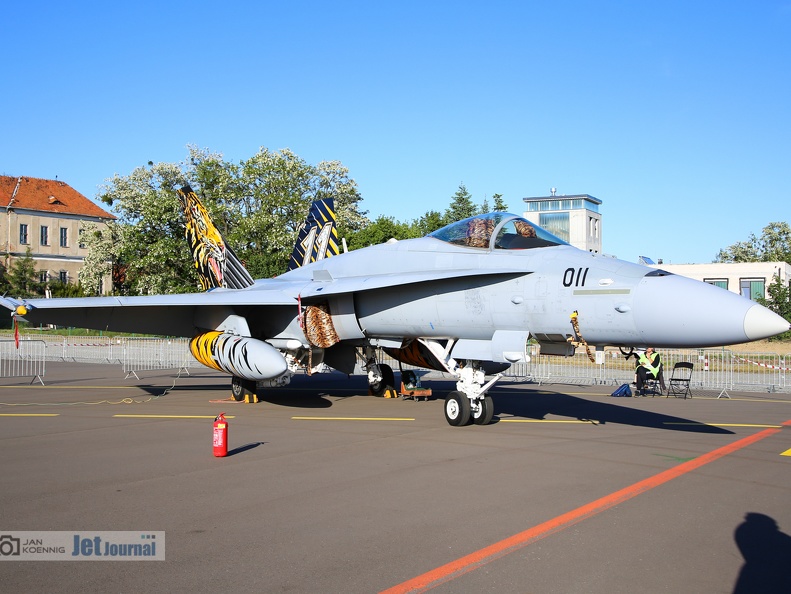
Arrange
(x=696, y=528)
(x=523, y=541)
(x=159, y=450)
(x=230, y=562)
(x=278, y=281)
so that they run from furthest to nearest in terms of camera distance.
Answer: (x=278, y=281) → (x=159, y=450) → (x=696, y=528) → (x=523, y=541) → (x=230, y=562)

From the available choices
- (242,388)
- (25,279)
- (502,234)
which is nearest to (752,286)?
(242,388)

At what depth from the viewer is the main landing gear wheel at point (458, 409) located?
10.7 m

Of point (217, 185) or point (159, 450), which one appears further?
point (217, 185)

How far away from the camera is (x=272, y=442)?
9578 millimetres

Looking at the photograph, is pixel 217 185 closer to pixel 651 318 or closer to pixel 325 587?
pixel 651 318

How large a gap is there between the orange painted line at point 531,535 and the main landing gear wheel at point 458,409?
132 inches

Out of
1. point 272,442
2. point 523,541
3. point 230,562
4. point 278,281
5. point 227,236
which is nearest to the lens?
point 230,562

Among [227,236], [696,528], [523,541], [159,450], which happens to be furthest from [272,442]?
[227,236]

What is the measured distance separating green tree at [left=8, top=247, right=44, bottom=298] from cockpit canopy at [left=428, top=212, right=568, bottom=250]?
57.5 m

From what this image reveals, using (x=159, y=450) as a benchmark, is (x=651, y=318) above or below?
above

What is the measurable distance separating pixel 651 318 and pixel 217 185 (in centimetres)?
4212

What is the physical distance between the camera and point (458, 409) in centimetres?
1072

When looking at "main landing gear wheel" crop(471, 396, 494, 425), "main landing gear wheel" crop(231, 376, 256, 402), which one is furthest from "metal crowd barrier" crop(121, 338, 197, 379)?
"main landing gear wheel" crop(471, 396, 494, 425)

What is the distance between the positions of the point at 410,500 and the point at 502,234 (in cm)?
509
